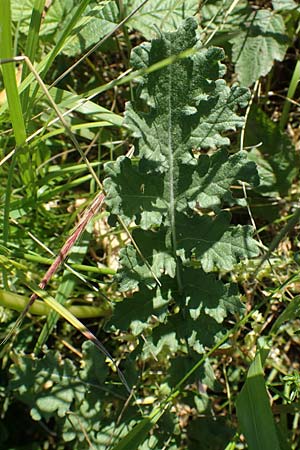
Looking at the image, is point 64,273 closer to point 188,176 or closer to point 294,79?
point 188,176

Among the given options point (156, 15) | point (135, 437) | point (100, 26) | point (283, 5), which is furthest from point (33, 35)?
point (135, 437)

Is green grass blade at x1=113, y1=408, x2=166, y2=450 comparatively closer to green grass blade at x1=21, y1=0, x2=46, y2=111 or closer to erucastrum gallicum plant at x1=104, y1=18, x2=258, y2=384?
erucastrum gallicum plant at x1=104, y1=18, x2=258, y2=384

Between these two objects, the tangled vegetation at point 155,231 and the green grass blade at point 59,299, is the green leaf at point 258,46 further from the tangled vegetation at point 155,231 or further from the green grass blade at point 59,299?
the green grass blade at point 59,299

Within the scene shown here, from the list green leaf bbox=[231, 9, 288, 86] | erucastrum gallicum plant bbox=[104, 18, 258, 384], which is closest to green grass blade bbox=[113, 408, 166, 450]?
erucastrum gallicum plant bbox=[104, 18, 258, 384]

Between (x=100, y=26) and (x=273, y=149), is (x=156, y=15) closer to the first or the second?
(x=100, y=26)

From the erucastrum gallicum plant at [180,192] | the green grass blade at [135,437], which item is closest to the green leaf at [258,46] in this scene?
the erucastrum gallicum plant at [180,192]

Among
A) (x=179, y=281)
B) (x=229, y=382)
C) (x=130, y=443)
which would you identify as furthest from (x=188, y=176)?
(x=229, y=382)
